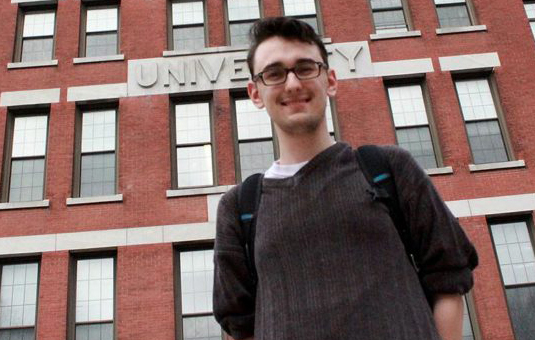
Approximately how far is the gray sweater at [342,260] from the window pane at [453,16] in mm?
14764

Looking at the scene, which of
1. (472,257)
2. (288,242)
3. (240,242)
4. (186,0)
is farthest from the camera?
(186,0)

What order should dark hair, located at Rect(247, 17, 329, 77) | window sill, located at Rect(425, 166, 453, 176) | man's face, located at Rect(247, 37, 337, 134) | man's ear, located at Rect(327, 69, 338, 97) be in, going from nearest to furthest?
man's face, located at Rect(247, 37, 337, 134)
dark hair, located at Rect(247, 17, 329, 77)
man's ear, located at Rect(327, 69, 338, 97)
window sill, located at Rect(425, 166, 453, 176)

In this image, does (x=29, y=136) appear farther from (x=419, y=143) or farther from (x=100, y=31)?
(x=419, y=143)

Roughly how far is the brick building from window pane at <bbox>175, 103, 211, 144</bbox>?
1.5 inches

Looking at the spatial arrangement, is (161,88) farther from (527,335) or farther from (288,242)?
(288,242)

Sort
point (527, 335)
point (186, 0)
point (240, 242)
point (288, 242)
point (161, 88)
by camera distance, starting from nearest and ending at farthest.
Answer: point (288, 242), point (240, 242), point (527, 335), point (161, 88), point (186, 0)

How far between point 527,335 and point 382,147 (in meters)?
11.8

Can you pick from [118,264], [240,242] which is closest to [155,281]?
[118,264]

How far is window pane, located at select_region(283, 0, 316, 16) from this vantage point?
51.7ft

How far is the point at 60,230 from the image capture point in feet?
42.4

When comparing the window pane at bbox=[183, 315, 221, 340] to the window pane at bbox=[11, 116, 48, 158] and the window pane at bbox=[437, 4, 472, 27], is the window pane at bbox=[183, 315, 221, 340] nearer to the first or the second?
the window pane at bbox=[11, 116, 48, 158]

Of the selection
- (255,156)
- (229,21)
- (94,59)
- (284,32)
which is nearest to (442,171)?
(255,156)

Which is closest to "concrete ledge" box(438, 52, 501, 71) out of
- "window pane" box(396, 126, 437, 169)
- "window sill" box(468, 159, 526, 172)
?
"window pane" box(396, 126, 437, 169)

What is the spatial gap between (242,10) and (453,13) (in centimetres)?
604
